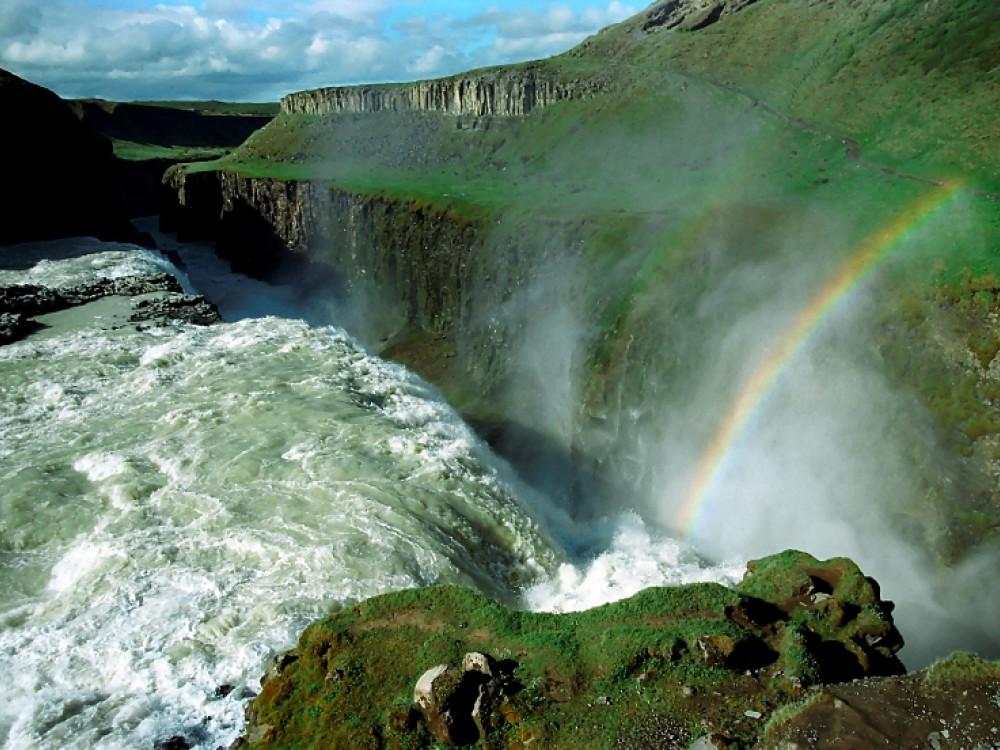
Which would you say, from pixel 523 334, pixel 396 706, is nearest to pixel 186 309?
pixel 523 334

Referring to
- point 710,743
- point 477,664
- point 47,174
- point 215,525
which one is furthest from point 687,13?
point 710,743

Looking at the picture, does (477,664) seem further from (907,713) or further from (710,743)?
(907,713)

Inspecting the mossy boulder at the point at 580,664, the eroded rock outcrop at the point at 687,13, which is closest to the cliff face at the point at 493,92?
the eroded rock outcrop at the point at 687,13

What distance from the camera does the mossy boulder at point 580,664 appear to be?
9992 mm

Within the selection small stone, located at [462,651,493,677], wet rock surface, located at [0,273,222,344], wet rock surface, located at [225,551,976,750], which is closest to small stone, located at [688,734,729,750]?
wet rock surface, located at [225,551,976,750]

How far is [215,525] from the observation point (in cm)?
1723

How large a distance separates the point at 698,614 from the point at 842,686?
244cm

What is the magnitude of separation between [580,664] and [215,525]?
9.80 meters

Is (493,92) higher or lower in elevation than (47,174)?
higher

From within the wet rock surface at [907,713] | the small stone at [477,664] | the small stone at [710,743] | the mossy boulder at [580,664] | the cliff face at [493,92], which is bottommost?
the mossy boulder at [580,664]

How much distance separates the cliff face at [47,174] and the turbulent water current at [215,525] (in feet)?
106

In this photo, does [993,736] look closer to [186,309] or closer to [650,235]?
[650,235]

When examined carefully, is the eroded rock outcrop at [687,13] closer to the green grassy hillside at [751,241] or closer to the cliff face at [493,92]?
the green grassy hillside at [751,241]

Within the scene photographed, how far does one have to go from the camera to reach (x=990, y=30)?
47.8 metres
